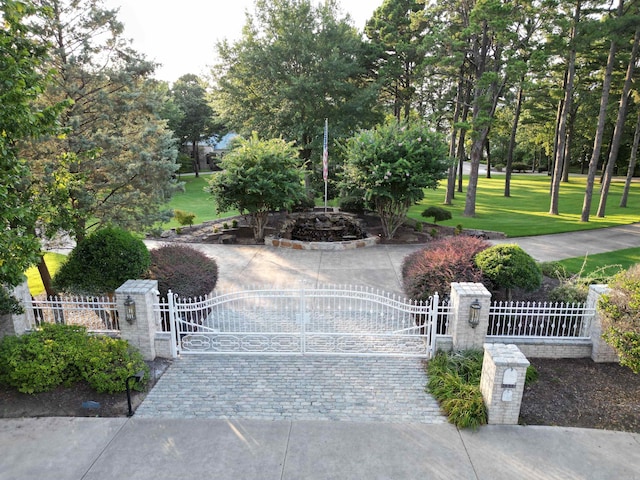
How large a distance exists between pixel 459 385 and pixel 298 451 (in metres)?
2.77

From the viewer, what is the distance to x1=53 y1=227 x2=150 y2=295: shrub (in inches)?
343

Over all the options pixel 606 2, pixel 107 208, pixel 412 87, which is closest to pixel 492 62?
pixel 606 2

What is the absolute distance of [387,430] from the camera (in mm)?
5871

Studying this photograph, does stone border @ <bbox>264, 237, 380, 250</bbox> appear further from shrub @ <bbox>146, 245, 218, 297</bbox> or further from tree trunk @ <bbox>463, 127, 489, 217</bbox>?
tree trunk @ <bbox>463, 127, 489, 217</bbox>

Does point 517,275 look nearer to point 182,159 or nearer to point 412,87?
point 412,87

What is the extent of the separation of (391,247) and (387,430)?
11.6 metres

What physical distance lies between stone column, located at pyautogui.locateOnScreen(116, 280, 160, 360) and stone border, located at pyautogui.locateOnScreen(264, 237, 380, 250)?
9160mm

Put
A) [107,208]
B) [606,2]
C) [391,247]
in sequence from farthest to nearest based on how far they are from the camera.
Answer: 1. [606,2]
2. [391,247]
3. [107,208]

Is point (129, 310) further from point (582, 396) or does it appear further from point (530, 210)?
point (530, 210)

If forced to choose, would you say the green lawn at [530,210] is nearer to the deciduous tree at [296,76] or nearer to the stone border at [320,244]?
the stone border at [320,244]

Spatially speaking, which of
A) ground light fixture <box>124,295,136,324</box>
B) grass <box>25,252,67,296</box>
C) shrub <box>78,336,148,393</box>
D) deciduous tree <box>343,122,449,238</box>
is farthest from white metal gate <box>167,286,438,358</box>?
deciduous tree <box>343,122,449,238</box>

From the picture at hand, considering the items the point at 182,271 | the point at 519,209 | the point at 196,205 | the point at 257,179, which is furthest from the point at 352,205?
the point at 182,271

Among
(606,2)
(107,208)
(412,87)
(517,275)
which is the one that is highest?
(606,2)

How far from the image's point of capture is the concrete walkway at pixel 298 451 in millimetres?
5113
